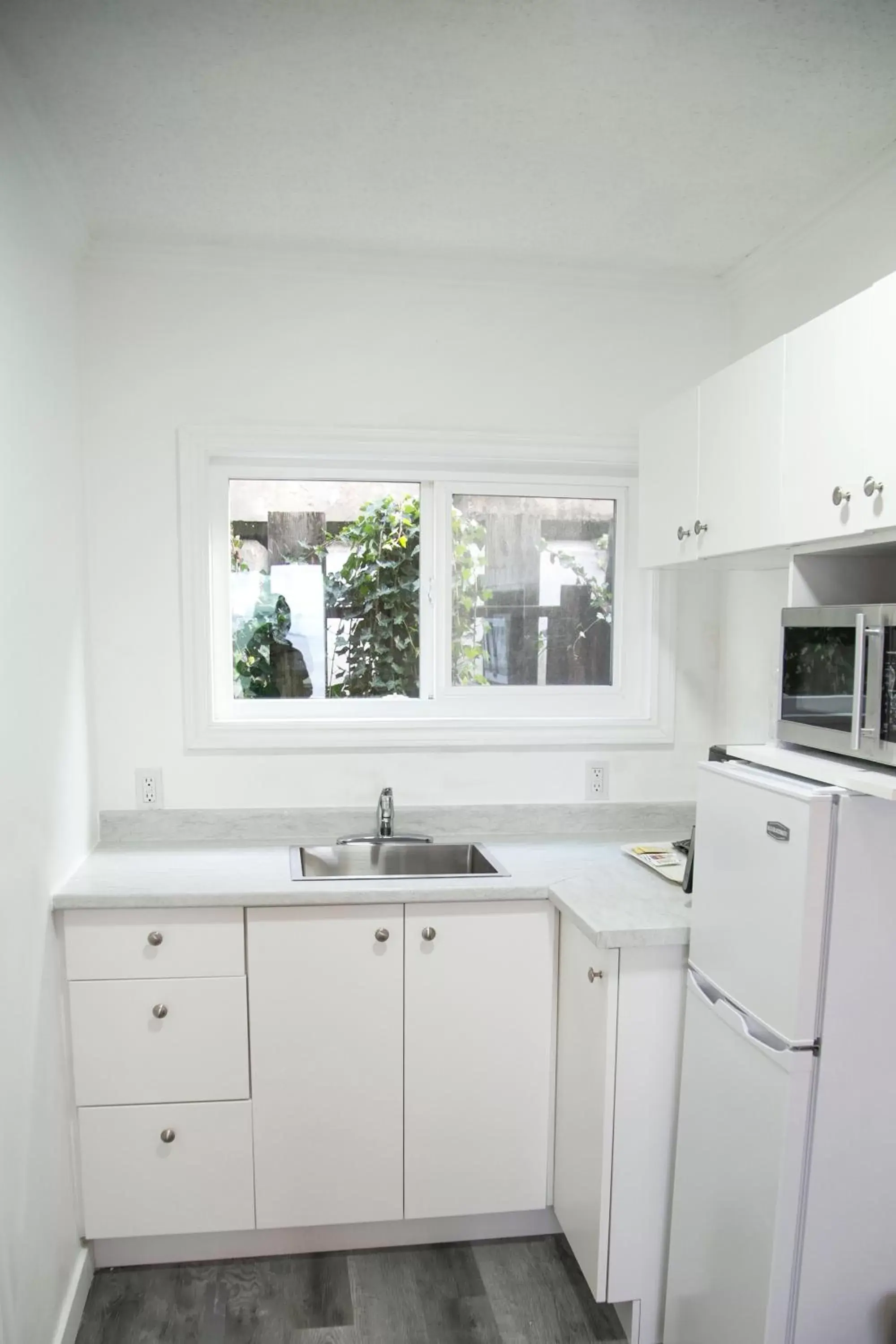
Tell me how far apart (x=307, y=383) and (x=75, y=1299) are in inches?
91.3

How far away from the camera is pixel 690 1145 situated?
1.71 m

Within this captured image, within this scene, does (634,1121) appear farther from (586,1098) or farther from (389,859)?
(389,859)

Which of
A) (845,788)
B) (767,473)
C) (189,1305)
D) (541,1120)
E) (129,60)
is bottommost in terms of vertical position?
(189,1305)

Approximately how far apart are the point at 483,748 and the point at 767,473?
120 centimetres

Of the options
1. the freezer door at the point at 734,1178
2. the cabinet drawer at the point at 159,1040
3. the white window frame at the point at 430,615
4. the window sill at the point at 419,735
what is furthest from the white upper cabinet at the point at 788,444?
the cabinet drawer at the point at 159,1040

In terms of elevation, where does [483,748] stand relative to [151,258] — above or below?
below

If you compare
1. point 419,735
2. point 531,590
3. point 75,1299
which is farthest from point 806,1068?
point 75,1299

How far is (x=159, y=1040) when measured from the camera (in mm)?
2004

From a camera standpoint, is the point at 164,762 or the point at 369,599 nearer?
the point at 164,762

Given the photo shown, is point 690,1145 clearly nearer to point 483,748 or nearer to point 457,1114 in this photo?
point 457,1114

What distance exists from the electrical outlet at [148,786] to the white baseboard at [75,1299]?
3.50 ft

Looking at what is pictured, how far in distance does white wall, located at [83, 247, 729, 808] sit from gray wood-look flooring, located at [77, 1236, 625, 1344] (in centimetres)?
116

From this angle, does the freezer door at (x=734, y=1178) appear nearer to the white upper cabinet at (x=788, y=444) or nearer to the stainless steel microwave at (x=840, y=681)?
the stainless steel microwave at (x=840, y=681)

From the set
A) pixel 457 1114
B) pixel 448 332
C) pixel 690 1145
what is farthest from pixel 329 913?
pixel 448 332
